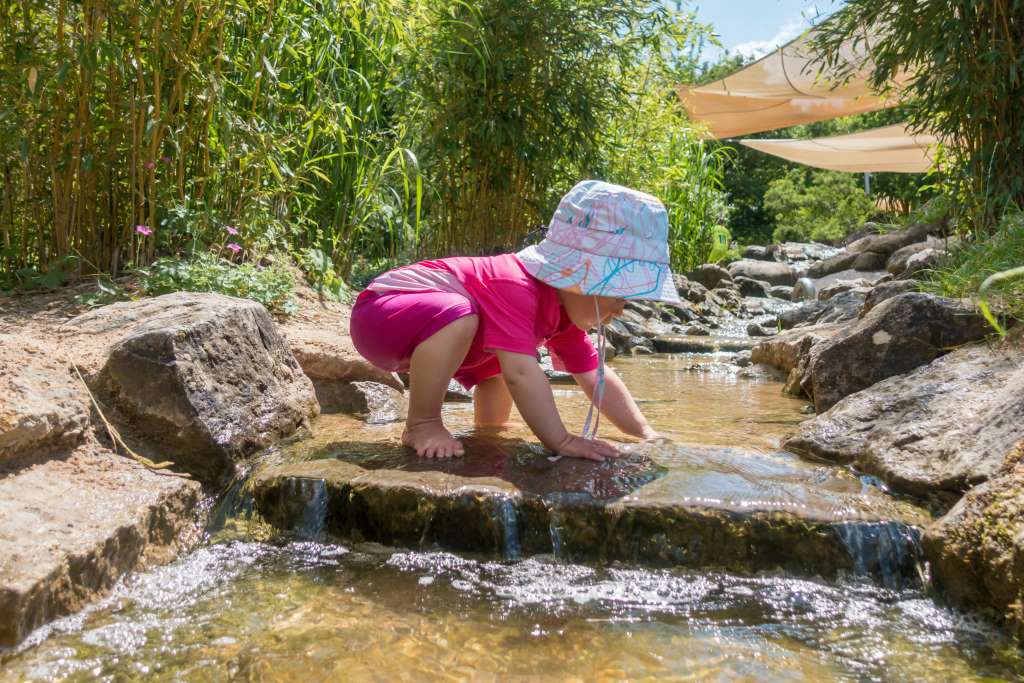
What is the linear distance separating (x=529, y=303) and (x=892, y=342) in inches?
60.3

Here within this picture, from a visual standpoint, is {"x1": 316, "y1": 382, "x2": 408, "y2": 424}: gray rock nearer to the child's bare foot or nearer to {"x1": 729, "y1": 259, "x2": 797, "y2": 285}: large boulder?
the child's bare foot

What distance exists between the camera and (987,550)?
5.65ft

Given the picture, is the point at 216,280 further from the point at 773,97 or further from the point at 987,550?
the point at 773,97

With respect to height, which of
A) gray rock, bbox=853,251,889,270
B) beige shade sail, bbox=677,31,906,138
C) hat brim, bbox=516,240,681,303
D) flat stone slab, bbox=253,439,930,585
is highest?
beige shade sail, bbox=677,31,906,138

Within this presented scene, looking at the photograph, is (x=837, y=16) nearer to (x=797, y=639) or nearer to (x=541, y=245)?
(x=541, y=245)

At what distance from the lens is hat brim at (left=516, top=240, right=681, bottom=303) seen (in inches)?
90.9

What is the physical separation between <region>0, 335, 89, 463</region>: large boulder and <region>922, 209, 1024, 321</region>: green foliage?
250 centimetres

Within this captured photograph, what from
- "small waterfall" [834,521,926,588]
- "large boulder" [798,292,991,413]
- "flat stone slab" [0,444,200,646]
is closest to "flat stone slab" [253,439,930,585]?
"small waterfall" [834,521,926,588]

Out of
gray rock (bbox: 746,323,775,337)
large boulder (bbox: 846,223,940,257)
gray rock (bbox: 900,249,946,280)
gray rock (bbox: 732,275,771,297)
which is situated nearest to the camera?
gray rock (bbox: 900,249,946,280)

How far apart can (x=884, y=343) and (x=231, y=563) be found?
2332mm

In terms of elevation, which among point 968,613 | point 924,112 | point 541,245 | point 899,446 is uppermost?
point 924,112

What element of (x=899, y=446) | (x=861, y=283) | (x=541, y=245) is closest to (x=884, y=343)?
(x=899, y=446)

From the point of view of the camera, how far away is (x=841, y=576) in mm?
1938

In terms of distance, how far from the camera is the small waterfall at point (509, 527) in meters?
2.04
